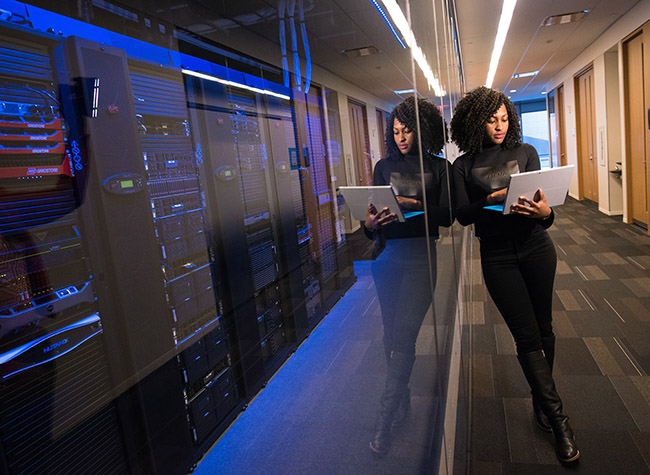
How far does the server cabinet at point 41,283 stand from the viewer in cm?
26

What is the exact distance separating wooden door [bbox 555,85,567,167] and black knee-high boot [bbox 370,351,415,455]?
10148 millimetres

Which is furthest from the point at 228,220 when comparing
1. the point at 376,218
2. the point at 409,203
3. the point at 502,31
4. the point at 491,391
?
the point at 502,31

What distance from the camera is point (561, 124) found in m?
9.52

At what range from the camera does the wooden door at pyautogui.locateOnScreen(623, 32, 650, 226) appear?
4.79m

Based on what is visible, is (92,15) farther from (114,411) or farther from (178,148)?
(114,411)

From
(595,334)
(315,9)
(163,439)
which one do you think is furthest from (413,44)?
(595,334)

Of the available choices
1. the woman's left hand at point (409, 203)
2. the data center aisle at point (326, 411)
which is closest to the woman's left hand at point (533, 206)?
the woman's left hand at point (409, 203)

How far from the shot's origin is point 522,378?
7.07ft

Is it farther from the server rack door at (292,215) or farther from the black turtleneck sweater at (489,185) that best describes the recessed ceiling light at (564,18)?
the server rack door at (292,215)

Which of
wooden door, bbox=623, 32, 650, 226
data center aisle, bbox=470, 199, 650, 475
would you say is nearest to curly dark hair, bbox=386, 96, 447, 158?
data center aisle, bbox=470, 199, 650, 475

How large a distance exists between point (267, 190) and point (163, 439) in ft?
0.78

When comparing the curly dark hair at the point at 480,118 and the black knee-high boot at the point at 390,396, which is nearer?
the black knee-high boot at the point at 390,396

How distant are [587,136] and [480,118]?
23.3 ft

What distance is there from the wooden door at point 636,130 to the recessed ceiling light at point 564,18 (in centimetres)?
64
